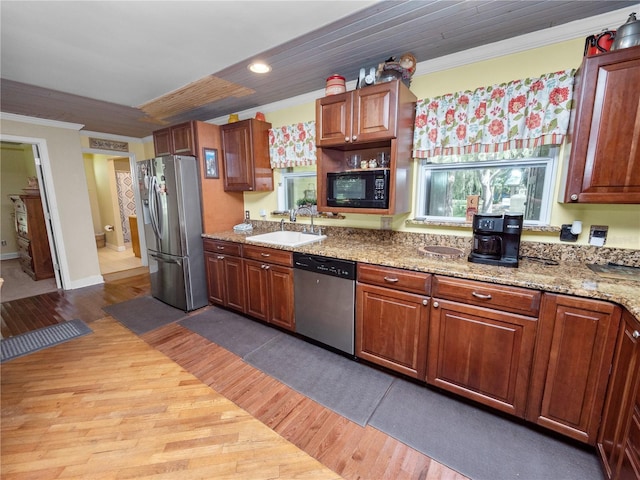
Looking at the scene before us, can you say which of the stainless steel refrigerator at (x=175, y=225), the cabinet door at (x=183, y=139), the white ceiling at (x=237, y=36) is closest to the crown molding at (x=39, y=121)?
the white ceiling at (x=237, y=36)

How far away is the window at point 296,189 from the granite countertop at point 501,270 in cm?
86

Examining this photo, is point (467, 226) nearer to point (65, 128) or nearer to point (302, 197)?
point (302, 197)

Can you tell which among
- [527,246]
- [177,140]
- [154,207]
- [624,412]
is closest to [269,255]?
[154,207]

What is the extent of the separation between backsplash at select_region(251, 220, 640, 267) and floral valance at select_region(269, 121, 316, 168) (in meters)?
0.71

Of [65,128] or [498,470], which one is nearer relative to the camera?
[498,470]

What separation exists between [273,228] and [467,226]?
83.0 inches

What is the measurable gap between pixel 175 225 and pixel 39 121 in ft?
8.34

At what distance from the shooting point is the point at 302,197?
3232 millimetres

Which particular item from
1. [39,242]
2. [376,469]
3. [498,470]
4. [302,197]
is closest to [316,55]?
[302,197]

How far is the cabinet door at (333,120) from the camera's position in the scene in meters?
2.21

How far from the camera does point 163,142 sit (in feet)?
11.0

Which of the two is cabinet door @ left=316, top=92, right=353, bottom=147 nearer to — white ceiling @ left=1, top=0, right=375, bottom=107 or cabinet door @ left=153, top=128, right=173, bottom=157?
white ceiling @ left=1, top=0, right=375, bottom=107

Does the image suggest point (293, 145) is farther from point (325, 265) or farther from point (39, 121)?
point (39, 121)

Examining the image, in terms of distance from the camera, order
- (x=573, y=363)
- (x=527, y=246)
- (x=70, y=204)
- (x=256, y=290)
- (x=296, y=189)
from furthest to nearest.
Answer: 1. (x=70, y=204)
2. (x=296, y=189)
3. (x=256, y=290)
4. (x=527, y=246)
5. (x=573, y=363)
